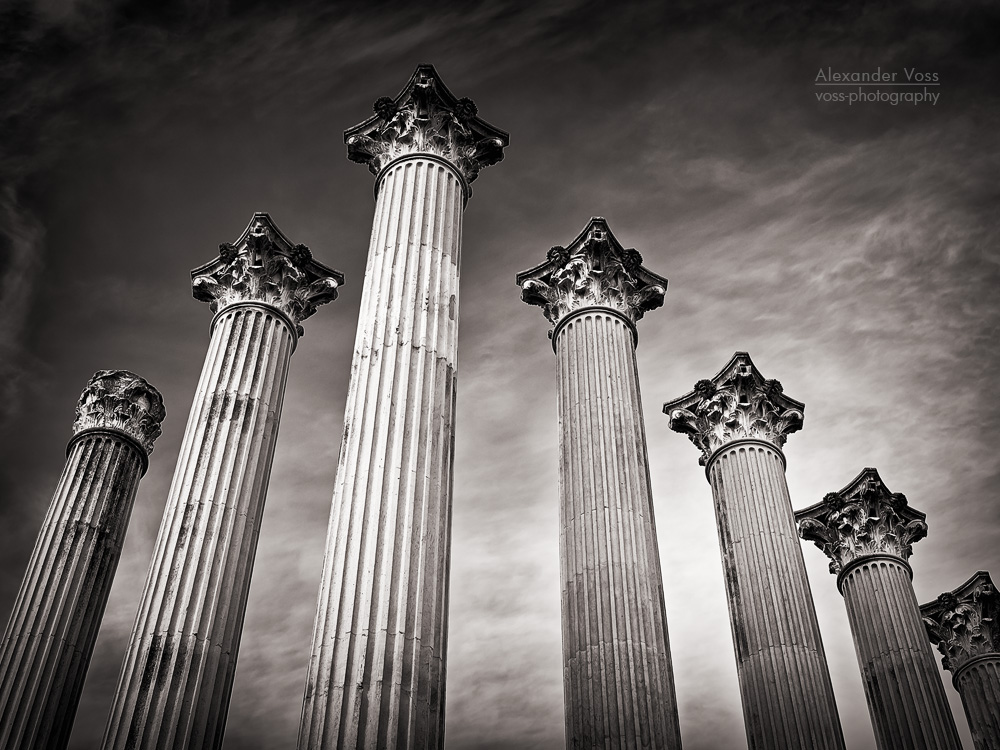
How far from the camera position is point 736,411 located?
29.8m

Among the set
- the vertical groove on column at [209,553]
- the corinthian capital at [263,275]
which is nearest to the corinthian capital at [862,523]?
the corinthian capital at [263,275]

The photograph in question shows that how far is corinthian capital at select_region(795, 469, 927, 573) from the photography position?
104 ft

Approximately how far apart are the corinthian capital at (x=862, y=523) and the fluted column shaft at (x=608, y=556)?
11.8 m

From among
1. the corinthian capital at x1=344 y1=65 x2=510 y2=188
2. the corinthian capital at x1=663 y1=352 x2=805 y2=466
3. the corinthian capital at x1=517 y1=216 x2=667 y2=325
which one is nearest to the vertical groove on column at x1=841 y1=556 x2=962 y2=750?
the corinthian capital at x1=663 y1=352 x2=805 y2=466

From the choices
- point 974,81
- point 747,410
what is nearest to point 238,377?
point 747,410

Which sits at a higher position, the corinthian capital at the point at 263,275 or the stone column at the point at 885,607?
the corinthian capital at the point at 263,275

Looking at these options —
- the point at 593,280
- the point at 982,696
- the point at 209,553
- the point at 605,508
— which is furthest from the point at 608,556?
the point at 982,696

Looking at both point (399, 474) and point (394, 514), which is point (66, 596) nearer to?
point (399, 474)

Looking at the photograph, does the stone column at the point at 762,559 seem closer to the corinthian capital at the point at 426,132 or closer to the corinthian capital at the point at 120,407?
the corinthian capital at the point at 426,132

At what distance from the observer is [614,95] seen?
1688 inches

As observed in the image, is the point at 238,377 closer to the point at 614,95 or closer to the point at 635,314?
the point at 635,314

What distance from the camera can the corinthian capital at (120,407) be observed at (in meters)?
30.0

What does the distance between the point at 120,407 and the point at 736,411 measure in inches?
762

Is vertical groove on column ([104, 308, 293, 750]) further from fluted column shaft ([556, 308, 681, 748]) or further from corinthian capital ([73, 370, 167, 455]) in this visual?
corinthian capital ([73, 370, 167, 455])
